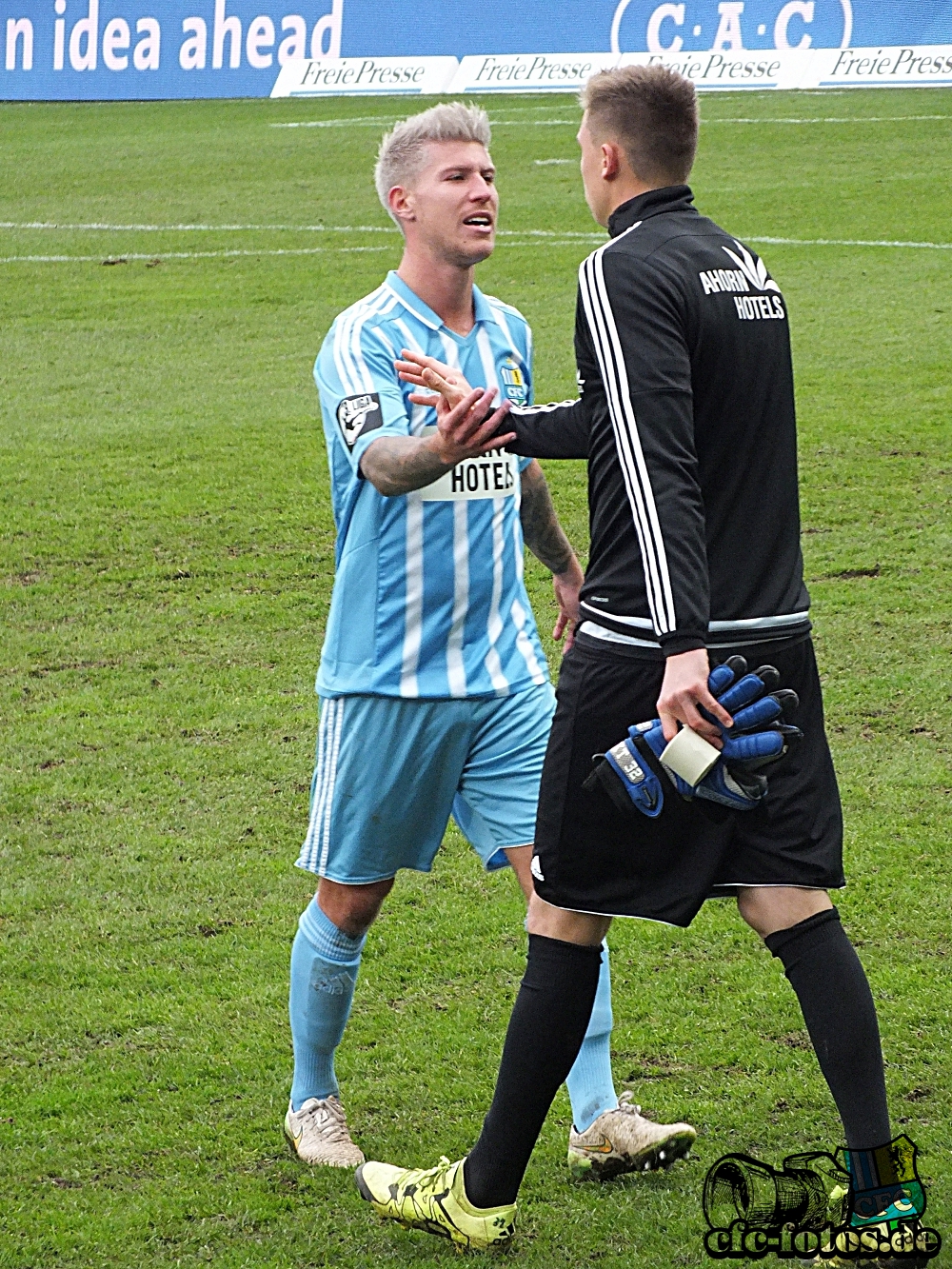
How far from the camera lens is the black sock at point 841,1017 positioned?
2967 mm

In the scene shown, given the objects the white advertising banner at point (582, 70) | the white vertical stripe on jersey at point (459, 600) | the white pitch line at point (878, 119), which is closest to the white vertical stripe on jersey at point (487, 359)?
the white vertical stripe on jersey at point (459, 600)

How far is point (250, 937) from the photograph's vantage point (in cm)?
456

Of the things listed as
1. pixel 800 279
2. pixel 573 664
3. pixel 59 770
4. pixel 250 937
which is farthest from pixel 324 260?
pixel 573 664

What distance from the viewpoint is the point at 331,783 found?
11.7ft

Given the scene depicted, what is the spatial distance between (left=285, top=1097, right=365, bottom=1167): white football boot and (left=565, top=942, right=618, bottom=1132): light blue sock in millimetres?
449

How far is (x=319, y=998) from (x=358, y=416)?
1177 millimetres

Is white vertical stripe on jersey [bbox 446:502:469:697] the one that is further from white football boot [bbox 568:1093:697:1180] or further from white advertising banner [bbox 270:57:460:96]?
white advertising banner [bbox 270:57:460:96]

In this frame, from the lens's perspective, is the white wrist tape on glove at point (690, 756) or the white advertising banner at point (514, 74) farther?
the white advertising banner at point (514, 74)

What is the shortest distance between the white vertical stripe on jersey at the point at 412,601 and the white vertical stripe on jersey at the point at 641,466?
733mm

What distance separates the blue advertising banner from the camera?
2411 cm

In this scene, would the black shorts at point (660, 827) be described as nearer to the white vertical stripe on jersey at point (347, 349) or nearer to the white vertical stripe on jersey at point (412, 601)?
the white vertical stripe on jersey at point (412, 601)

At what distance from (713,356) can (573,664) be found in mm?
584

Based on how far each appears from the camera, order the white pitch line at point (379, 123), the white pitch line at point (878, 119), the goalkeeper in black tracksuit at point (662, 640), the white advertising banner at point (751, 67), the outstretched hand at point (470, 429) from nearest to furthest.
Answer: the goalkeeper in black tracksuit at point (662, 640)
the outstretched hand at point (470, 429)
the white pitch line at point (878, 119)
the white pitch line at point (379, 123)
the white advertising banner at point (751, 67)

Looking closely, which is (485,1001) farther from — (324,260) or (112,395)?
(324,260)
